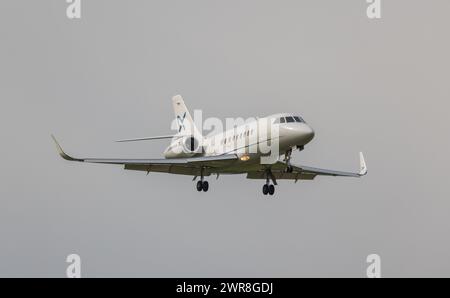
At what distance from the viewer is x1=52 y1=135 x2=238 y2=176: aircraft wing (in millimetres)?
62906

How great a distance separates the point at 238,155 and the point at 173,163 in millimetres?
4039

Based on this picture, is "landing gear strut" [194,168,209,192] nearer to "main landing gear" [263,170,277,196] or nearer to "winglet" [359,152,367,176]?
"main landing gear" [263,170,277,196]

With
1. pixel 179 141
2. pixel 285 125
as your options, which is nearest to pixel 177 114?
pixel 179 141

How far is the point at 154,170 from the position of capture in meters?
65.9

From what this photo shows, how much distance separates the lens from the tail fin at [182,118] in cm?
7297

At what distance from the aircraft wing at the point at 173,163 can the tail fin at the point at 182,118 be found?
16.8ft

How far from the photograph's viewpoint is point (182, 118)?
2958 inches

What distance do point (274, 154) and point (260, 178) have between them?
7.40 meters

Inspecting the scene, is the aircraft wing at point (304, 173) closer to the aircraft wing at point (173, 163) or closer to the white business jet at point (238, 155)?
the white business jet at point (238, 155)

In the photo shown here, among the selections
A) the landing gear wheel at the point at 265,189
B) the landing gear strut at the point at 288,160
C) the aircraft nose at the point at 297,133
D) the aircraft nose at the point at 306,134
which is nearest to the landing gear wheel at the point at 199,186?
the landing gear wheel at the point at 265,189

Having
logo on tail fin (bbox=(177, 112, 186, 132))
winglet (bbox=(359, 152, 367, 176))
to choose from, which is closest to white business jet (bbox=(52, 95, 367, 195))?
winglet (bbox=(359, 152, 367, 176))

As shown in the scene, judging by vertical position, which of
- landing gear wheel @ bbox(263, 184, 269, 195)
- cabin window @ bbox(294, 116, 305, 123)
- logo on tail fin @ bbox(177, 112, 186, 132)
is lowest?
landing gear wheel @ bbox(263, 184, 269, 195)

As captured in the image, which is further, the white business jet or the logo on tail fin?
the logo on tail fin

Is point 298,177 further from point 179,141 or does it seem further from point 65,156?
point 65,156
